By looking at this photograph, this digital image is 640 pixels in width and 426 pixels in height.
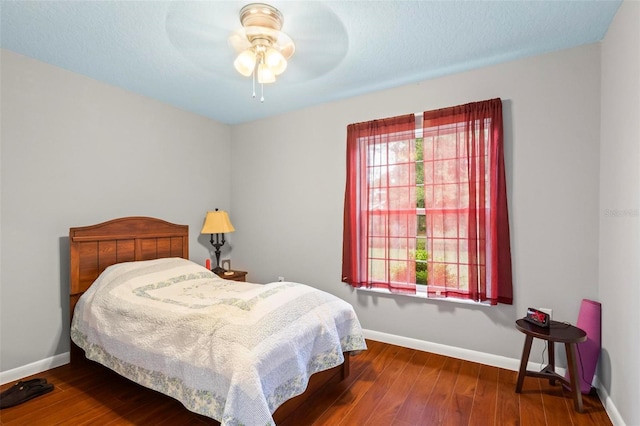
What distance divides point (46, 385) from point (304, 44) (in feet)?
10.2

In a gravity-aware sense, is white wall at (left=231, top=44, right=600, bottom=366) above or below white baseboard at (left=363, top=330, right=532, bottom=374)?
above

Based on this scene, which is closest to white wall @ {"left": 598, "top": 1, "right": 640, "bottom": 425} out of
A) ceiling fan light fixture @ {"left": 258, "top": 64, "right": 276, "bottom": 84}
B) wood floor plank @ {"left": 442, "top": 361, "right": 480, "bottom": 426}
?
wood floor plank @ {"left": 442, "top": 361, "right": 480, "bottom": 426}

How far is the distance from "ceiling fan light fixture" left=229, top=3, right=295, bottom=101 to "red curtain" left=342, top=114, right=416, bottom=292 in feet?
4.10

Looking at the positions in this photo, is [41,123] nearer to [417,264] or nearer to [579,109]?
[417,264]

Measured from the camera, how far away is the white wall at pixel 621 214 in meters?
1.58

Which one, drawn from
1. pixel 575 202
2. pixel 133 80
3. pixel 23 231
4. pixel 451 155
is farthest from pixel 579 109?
pixel 23 231

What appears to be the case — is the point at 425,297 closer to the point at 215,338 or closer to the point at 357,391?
the point at 357,391

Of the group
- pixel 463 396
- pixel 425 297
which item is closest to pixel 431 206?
pixel 425 297

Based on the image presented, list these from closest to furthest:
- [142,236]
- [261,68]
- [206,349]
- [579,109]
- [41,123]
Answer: [206,349], [261,68], [579,109], [41,123], [142,236]

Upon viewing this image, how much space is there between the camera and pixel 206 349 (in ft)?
5.39

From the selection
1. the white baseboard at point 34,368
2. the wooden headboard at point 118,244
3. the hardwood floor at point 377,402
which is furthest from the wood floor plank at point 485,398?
the white baseboard at point 34,368

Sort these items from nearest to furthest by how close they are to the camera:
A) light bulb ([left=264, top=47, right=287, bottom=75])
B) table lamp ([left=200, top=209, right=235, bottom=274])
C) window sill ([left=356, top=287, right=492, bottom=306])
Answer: light bulb ([left=264, top=47, right=287, bottom=75]), window sill ([left=356, top=287, right=492, bottom=306]), table lamp ([left=200, top=209, right=235, bottom=274])

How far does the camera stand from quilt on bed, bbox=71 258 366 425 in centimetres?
153

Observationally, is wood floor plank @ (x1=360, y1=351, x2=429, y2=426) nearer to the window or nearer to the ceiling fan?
the window
